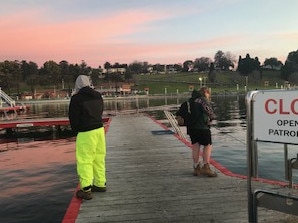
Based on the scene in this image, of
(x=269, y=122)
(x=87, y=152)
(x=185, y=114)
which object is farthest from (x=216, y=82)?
(x=269, y=122)

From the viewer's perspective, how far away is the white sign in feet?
13.5

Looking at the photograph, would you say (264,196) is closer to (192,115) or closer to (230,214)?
(230,214)

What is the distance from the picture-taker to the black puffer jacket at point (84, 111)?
666cm

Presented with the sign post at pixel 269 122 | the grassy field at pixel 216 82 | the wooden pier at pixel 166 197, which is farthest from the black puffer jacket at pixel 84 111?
the grassy field at pixel 216 82

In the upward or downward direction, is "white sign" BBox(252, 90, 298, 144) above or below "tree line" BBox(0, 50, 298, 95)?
below

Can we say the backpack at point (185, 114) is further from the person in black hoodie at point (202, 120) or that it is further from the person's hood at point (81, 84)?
the person's hood at point (81, 84)

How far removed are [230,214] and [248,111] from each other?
6.10 feet

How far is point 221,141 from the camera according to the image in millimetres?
18250

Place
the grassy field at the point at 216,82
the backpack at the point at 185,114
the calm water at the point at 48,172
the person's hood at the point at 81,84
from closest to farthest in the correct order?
the person's hood at the point at 81,84
the backpack at the point at 185,114
the calm water at the point at 48,172
the grassy field at the point at 216,82

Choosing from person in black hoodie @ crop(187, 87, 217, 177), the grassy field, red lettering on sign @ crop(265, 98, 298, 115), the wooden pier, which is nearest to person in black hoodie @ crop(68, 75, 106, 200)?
the wooden pier

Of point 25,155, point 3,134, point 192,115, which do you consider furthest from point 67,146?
point 192,115

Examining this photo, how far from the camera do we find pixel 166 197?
667cm

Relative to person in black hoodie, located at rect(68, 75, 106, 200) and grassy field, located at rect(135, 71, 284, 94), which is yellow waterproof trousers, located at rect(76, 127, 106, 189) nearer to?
person in black hoodie, located at rect(68, 75, 106, 200)

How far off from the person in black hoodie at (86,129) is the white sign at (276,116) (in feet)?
10.2
